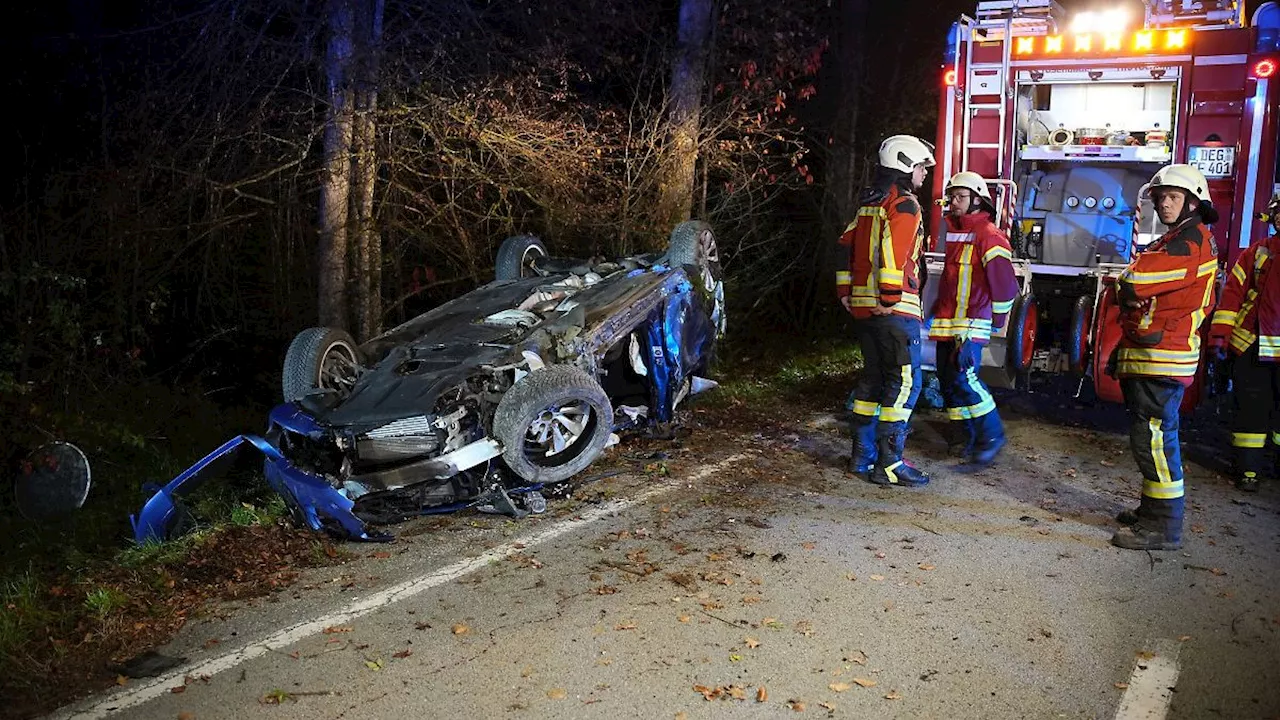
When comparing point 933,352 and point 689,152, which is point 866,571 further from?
point 689,152

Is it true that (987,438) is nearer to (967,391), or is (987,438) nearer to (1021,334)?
(967,391)

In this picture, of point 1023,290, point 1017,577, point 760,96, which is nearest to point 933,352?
point 1023,290

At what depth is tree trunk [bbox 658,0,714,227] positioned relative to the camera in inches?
424

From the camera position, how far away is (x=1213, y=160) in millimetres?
7773

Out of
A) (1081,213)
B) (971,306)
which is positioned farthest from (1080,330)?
(1081,213)

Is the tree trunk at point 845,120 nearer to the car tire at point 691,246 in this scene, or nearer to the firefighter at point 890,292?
the car tire at point 691,246

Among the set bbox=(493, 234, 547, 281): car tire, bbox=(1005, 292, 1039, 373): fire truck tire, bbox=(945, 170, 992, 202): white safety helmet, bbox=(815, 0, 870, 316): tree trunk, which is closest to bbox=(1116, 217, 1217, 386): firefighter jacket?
bbox=(945, 170, 992, 202): white safety helmet

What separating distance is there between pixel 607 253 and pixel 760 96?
9.86 feet

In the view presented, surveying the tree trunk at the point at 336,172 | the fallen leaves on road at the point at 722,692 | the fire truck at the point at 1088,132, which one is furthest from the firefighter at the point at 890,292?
the tree trunk at the point at 336,172

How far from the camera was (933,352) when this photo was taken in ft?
25.8

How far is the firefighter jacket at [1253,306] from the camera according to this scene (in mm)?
6434

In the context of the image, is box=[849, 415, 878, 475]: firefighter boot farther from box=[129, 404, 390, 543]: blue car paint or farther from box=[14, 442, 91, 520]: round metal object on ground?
box=[14, 442, 91, 520]: round metal object on ground

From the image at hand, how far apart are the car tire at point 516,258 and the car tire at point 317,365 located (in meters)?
1.84

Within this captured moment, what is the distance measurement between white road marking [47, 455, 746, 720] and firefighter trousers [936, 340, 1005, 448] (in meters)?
2.04
